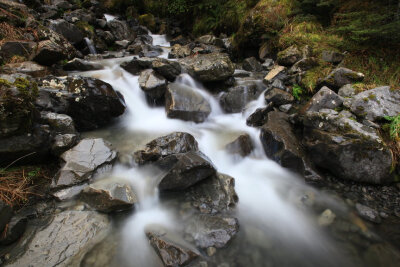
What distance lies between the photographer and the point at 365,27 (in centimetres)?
521

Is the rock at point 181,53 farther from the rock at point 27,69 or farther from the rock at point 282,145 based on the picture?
the rock at point 282,145

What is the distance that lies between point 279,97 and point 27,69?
6.58 meters

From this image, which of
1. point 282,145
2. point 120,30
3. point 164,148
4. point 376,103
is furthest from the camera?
point 120,30

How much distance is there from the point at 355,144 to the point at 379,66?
3077 millimetres

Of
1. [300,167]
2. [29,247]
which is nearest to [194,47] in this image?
[300,167]

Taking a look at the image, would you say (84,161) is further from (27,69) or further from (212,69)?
(212,69)

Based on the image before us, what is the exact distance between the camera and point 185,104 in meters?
5.38

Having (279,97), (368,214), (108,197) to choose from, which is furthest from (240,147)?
(108,197)

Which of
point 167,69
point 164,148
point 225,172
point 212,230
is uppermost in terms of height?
point 167,69

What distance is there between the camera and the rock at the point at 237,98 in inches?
234

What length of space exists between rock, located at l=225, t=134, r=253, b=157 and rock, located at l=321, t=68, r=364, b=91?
2.63 metres

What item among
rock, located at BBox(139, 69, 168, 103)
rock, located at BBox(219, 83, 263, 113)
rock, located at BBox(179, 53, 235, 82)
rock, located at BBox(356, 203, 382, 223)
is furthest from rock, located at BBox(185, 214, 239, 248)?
rock, located at BBox(179, 53, 235, 82)

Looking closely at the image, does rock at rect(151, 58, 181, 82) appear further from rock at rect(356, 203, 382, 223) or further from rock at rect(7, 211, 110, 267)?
Result: rock at rect(356, 203, 382, 223)

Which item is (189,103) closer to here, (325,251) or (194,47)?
(325,251)
